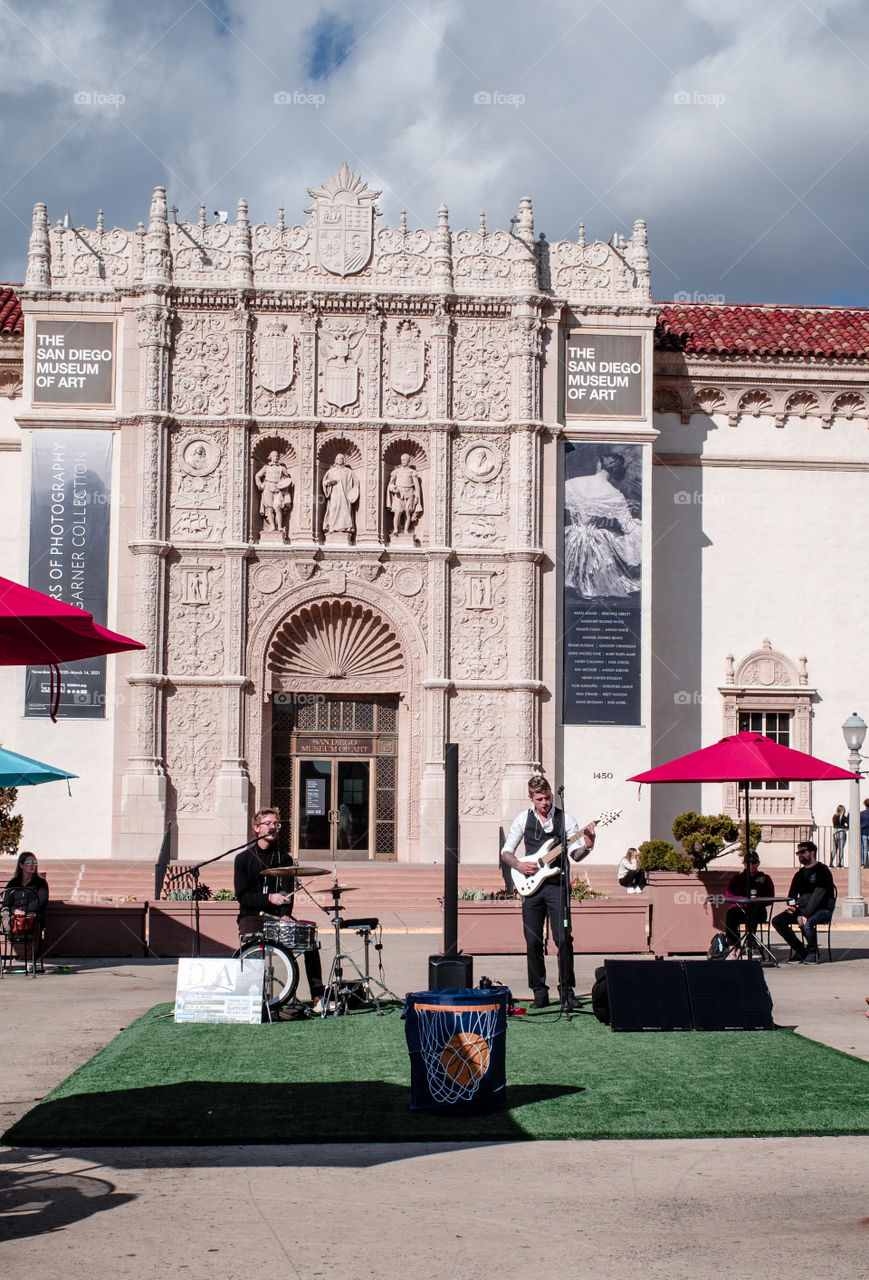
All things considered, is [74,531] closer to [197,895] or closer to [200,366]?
[200,366]

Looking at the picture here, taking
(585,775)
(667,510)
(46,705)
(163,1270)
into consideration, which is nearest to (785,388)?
(667,510)

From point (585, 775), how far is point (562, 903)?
18018 mm

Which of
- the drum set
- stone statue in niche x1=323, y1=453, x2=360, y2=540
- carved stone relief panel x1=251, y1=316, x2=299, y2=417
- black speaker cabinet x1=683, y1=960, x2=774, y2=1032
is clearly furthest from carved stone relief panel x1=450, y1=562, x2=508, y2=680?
black speaker cabinet x1=683, y1=960, x2=774, y2=1032

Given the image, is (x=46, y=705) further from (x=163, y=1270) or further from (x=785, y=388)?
(x=163, y=1270)

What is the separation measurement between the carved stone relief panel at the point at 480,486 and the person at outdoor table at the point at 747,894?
14268mm

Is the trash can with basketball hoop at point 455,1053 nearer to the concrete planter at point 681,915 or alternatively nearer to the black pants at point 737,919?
the black pants at point 737,919

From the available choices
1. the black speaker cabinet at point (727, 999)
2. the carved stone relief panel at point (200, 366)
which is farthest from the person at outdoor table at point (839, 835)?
the black speaker cabinet at point (727, 999)

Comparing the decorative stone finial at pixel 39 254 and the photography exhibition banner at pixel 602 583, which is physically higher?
the decorative stone finial at pixel 39 254

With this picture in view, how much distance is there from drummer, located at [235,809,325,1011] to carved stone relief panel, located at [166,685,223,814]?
17.0 m

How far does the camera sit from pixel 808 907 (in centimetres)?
1792

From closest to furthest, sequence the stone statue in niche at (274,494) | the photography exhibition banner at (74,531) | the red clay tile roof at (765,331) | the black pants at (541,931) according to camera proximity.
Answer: the black pants at (541,931), the photography exhibition banner at (74,531), the stone statue in niche at (274,494), the red clay tile roof at (765,331)

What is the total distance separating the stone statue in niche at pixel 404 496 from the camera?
103ft

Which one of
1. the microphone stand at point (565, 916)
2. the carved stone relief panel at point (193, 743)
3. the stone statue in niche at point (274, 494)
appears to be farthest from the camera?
the stone statue in niche at point (274, 494)

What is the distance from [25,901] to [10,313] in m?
19.2
